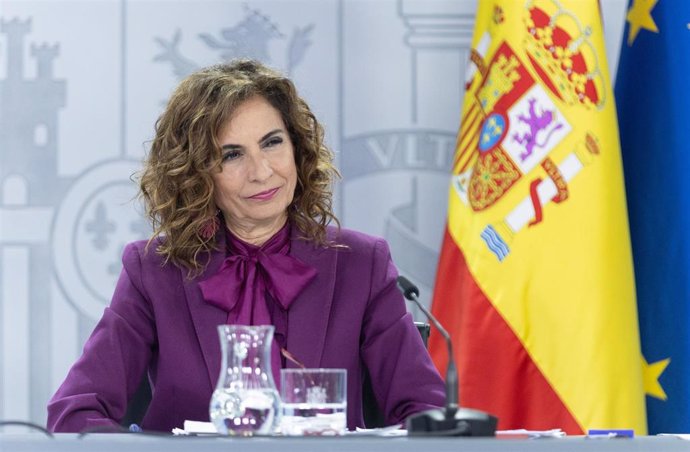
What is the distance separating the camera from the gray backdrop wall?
3.59 metres

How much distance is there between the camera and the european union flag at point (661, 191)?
10.4 ft

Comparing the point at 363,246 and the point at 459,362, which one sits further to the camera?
the point at 459,362

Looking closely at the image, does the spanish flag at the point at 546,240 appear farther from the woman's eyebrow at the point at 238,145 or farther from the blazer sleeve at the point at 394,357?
the woman's eyebrow at the point at 238,145

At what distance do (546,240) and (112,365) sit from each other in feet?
4.55

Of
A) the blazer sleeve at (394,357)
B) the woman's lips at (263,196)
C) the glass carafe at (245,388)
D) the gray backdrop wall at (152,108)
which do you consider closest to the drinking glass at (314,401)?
the glass carafe at (245,388)

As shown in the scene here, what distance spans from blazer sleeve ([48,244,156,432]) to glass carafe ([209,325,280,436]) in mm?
591

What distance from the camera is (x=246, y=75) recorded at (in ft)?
8.20

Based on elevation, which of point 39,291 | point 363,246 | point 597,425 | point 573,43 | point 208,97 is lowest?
point 597,425

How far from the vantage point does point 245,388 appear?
1612mm

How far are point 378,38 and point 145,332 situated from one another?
63.2 inches

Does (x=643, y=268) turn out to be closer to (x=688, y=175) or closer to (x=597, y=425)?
(x=688, y=175)

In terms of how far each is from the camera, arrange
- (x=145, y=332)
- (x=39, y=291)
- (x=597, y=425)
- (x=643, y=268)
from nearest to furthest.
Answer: (x=145, y=332) → (x=597, y=425) → (x=643, y=268) → (x=39, y=291)

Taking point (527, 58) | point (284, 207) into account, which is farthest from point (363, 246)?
point (527, 58)

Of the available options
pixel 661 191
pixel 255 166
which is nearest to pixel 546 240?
pixel 661 191
